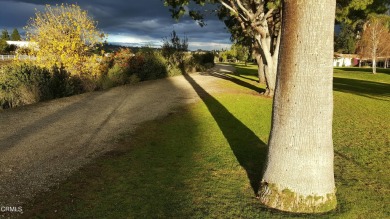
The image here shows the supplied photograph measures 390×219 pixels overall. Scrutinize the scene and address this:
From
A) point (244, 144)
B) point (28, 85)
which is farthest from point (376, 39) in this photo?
point (28, 85)

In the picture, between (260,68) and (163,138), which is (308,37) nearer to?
(163,138)

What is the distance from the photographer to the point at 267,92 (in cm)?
1719

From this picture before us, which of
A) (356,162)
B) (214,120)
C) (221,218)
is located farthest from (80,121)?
(356,162)

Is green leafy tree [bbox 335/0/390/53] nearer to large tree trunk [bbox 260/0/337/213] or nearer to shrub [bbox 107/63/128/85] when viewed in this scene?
shrub [bbox 107/63/128/85]

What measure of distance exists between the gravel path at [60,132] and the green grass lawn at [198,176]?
1.43 ft

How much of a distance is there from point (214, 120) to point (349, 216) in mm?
6508

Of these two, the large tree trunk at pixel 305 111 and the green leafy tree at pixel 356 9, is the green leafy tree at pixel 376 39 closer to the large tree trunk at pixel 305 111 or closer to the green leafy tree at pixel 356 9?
the green leafy tree at pixel 356 9

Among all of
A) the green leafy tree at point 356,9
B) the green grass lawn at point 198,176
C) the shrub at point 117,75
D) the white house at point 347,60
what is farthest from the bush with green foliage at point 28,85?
the white house at point 347,60

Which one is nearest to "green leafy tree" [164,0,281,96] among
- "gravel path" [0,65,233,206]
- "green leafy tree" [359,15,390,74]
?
"gravel path" [0,65,233,206]

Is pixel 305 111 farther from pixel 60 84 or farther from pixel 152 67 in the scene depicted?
pixel 152 67

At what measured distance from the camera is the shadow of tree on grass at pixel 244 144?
6.25m

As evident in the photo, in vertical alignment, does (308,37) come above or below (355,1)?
below

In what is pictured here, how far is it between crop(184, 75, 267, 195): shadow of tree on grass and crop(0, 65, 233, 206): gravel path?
87.4 inches

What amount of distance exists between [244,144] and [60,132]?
486 centimetres
